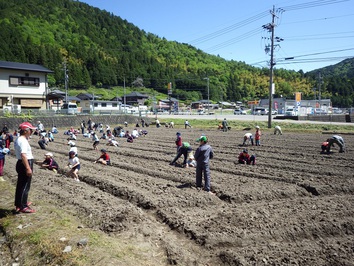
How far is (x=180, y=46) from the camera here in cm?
17950

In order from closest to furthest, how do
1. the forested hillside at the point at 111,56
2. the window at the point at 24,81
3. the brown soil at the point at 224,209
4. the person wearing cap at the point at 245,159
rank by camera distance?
the brown soil at the point at 224,209 → the person wearing cap at the point at 245,159 → the window at the point at 24,81 → the forested hillside at the point at 111,56

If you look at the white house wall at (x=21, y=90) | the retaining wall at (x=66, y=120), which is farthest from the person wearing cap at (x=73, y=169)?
the white house wall at (x=21, y=90)

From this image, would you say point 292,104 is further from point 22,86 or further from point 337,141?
point 337,141

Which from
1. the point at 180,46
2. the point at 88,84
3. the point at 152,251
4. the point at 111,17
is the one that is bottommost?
the point at 152,251

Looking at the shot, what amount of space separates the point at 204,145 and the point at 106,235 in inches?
155

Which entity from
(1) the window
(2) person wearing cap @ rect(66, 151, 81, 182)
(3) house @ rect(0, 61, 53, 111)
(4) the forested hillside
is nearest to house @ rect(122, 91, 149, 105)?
(4) the forested hillside

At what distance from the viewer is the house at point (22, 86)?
36844 mm

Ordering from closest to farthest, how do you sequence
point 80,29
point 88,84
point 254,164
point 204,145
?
point 204,145 → point 254,164 → point 88,84 → point 80,29

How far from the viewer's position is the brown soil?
494 cm

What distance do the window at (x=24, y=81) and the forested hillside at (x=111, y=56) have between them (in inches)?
2189

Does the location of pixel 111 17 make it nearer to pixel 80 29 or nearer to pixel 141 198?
pixel 80 29

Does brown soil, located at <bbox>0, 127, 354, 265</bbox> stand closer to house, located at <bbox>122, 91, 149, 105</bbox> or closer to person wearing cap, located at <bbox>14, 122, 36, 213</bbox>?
person wearing cap, located at <bbox>14, 122, 36, 213</bbox>

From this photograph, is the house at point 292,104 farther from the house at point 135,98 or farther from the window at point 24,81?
the window at point 24,81

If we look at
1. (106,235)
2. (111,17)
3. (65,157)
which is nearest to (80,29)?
(111,17)
